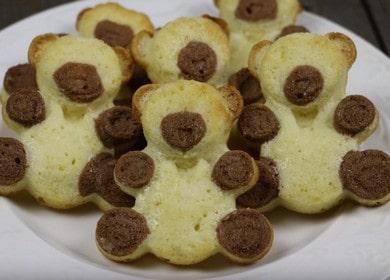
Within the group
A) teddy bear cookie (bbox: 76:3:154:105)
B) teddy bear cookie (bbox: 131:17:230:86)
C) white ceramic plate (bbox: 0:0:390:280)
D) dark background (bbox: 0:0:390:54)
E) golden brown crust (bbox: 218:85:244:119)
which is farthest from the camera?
dark background (bbox: 0:0:390:54)

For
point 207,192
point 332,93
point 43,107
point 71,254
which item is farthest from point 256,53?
point 71,254

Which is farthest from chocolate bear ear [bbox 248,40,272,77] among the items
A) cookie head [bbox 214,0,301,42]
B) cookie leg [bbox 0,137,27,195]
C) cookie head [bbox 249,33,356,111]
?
cookie leg [bbox 0,137,27,195]

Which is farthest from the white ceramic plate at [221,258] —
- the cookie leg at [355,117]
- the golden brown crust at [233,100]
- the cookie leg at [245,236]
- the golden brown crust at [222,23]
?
the golden brown crust at [222,23]

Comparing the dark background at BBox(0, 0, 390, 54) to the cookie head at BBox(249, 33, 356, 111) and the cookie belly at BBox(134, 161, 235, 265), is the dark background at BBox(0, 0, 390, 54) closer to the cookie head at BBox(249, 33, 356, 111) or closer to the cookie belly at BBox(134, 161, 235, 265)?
the cookie head at BBox(249, 33, 356, 111)

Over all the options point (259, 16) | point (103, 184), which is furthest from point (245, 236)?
point (259, 16)

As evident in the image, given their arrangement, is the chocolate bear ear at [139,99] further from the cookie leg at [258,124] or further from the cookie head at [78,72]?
the cookie leg at [258,124]

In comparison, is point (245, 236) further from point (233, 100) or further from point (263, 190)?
point (233, 100)
